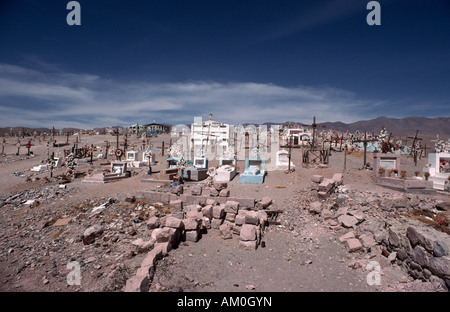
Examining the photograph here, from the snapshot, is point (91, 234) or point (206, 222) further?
point (206, 222)

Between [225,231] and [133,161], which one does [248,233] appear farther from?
[133,161]

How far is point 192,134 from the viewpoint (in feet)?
111

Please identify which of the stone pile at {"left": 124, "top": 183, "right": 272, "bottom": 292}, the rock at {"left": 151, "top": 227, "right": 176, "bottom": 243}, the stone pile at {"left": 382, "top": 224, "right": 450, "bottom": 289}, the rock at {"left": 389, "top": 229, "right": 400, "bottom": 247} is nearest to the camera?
the stone pile at {"left": 382, "top": 224, "right": 450, "bottom": 289}

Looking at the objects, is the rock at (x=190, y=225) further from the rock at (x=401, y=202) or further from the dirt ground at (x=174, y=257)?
the rock at (x=401, y=202)

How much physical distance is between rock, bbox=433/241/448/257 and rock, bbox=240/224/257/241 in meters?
4.59

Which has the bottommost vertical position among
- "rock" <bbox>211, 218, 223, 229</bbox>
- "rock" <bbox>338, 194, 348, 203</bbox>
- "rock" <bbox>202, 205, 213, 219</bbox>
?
"rock" <bbox>211, 218, 223, 229</bbox>

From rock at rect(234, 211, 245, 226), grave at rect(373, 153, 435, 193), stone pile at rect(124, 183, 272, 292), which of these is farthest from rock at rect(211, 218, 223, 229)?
grave at rect(373, 153, 435, 193)

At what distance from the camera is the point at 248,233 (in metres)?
7.75

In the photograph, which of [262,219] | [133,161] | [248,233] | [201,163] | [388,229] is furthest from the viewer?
[133,161]

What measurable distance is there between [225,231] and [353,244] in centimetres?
426

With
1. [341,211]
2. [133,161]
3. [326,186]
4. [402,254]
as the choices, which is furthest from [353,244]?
[133,161]

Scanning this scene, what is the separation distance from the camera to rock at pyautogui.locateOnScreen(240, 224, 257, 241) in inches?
302

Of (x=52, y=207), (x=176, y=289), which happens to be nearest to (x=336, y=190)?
(x=176, y=289)

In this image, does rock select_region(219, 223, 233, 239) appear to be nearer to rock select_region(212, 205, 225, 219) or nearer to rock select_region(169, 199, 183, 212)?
rock select_region(212, 205, 225, 219)
